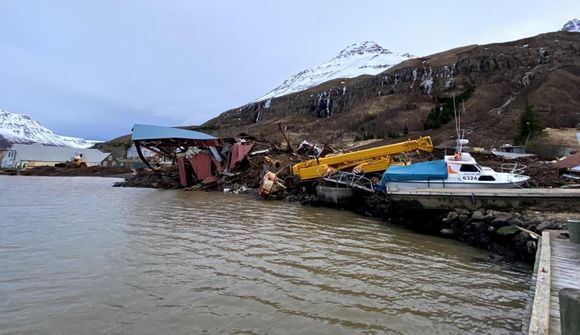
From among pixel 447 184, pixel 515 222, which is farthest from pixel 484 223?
pixel 447 184

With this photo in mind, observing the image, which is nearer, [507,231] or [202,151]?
[507,231]

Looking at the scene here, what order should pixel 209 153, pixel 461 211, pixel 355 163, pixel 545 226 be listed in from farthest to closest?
1. pixel 209 153
2. pixel 355 163
3. pixel 461 211
4. pixel 545 226

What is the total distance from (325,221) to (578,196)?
8.28 meters

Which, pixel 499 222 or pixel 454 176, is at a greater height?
pixel 454 176

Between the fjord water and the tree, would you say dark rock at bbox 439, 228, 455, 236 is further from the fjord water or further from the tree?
the tree

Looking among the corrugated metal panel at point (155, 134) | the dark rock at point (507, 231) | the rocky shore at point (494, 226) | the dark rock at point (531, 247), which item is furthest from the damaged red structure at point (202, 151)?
the dark rock at point (531, 247)

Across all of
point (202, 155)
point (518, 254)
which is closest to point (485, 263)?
point (518, 254)

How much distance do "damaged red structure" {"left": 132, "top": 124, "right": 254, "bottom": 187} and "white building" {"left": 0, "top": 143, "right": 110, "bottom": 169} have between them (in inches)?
2444

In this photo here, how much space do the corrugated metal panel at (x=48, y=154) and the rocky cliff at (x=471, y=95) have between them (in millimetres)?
39978

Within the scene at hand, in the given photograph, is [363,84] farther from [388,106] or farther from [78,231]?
[78,231]

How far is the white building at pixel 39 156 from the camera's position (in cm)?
8050

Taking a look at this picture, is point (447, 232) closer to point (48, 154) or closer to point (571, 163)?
point (571, 163)

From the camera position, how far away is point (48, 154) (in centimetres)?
8525

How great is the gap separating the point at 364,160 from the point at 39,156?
86.3m
